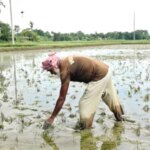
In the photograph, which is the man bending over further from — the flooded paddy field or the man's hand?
the flooded paddy field

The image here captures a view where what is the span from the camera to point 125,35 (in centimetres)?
8556

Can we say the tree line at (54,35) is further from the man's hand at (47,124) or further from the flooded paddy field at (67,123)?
the man's hand at (47,124)

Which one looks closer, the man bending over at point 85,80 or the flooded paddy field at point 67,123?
the flooded paddy field at point 67,123

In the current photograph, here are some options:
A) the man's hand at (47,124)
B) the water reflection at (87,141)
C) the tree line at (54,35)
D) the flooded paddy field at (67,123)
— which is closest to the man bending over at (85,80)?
the man's hand at (47,124)

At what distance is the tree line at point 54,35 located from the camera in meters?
52.7

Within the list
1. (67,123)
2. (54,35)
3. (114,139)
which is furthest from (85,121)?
(54,35)

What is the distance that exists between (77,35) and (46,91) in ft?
243

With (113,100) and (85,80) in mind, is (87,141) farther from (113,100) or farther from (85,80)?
(113,100)

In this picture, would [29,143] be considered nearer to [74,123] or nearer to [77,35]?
[74,123]

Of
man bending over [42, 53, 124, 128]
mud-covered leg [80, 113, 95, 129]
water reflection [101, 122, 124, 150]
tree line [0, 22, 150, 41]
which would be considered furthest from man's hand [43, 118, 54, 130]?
tree line [0, 22, 150, 41]

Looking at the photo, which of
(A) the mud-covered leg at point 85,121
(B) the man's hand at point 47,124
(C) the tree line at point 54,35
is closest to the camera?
(B) the man's hand at point 47,124

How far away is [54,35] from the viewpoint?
7575 centimetres

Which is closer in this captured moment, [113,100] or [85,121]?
[85,121]

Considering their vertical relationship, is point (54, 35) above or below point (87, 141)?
above
